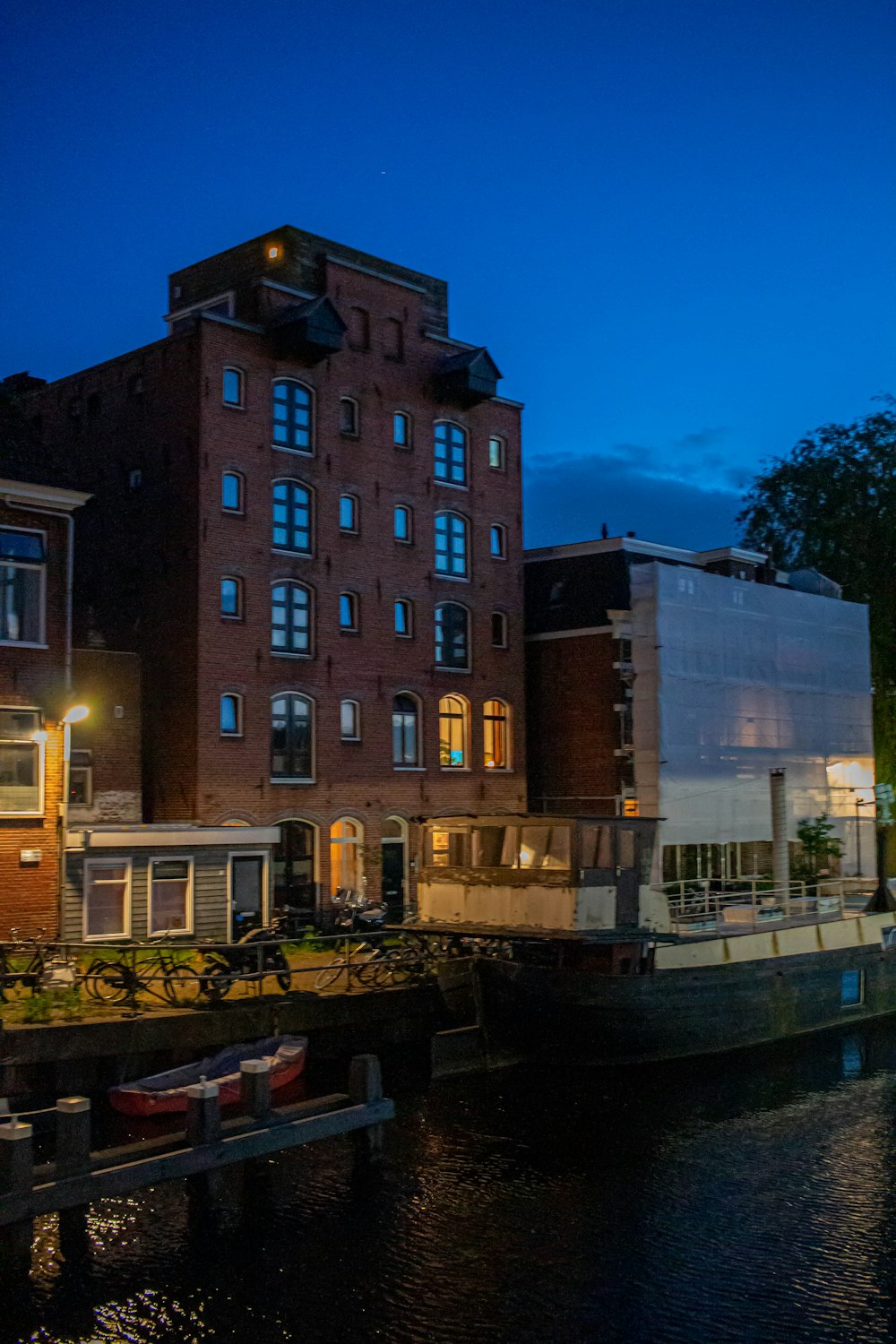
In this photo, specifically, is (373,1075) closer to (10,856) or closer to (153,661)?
(10,856)

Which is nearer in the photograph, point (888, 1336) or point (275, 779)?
point (888, 1336)

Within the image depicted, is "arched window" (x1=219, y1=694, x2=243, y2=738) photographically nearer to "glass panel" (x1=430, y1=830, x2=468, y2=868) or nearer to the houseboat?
the houseboat

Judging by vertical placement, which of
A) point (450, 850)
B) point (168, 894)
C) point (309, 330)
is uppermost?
point (309, 330)

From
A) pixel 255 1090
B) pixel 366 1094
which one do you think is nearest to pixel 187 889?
pixel 366 1094

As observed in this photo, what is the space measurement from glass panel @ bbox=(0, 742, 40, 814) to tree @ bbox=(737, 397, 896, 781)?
35.7m

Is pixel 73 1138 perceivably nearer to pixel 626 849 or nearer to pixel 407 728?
pixel 626 849

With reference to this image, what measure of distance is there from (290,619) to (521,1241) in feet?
71.7

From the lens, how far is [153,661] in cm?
3519

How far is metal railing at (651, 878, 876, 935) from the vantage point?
30.3 meters

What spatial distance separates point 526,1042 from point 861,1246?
9644 millimetres

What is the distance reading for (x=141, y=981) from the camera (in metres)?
22.8

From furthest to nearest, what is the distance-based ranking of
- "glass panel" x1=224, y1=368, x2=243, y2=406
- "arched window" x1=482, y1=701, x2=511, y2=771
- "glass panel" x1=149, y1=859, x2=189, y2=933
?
1. "arched window" x1=482, y1=701, x2=511, y2=771
2. "glass panel" x1=224, y1=368, x2=243, y2=406
3. "glass panel" x1=149, y1=859, x2=189, y2=933

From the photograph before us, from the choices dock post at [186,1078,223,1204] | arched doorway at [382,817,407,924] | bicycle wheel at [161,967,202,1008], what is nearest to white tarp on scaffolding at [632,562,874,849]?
arched doorway at [382,817,407,924]

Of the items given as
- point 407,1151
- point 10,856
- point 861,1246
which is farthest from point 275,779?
point 861,1246
